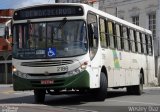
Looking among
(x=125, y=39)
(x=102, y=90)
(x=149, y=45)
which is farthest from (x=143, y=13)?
(x=102, y=90)

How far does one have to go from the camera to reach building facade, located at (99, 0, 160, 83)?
47.3 meters

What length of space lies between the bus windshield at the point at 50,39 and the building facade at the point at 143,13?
1050 inches

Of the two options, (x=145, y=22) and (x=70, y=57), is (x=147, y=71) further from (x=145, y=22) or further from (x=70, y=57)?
(x=145, y=22)

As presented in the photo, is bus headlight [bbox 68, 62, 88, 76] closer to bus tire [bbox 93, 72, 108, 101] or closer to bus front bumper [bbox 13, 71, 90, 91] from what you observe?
bus front bumper [bbox 13, 71, 90, 91]

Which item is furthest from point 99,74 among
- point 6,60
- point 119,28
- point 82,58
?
point 6,60

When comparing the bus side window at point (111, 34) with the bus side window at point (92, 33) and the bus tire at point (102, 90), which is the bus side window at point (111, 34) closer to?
the bus side window at point (92, 33)

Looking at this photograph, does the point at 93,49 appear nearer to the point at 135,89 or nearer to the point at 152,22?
the point at 135,89

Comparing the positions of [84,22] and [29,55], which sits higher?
[84,22]

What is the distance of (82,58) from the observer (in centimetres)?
1825

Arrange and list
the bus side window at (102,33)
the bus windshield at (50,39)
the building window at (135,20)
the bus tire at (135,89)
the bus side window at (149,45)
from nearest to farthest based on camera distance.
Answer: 1. the bus windshield at (50,39)
2. the bus side window at (102,33)
3. the bus tire at (135,89)
4. the bus side window at (149,45)
5. the building window at (135,20)

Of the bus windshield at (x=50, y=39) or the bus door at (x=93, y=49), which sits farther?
the bus door at (x=93, y=49)

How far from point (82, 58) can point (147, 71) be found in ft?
33.6

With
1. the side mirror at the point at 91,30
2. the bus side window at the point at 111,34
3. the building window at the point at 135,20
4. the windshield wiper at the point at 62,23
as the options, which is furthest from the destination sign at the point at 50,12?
the building window at the point at 135,20

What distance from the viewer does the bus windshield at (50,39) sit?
1833 cm
